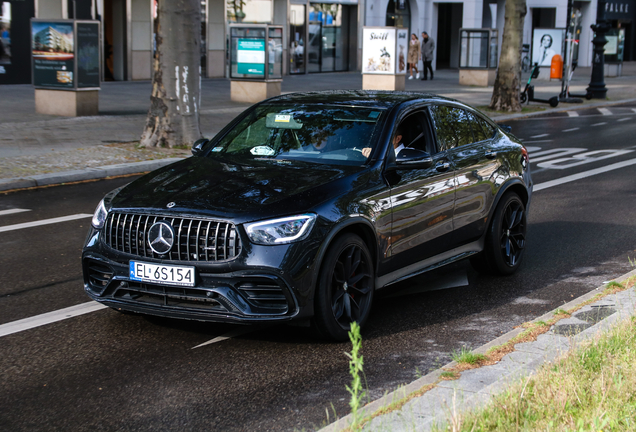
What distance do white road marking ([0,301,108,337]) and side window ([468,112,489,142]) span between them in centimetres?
343

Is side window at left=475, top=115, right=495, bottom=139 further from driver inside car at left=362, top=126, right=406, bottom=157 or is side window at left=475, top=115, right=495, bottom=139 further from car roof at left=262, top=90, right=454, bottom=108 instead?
driver inside car at left=362, top=126, right=406, bottom=157

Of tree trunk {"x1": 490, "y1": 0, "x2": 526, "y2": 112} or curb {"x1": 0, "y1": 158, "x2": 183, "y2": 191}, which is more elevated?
tree trunk {"x1": 490, "y1": 0, "x2": 526, "y2": 112}

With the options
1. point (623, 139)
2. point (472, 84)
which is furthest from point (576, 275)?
point (472, 84)

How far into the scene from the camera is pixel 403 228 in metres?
6.20

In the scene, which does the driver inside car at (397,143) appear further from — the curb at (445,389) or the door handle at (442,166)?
the curb at (445,389)

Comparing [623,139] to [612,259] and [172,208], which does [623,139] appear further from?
[172,208]

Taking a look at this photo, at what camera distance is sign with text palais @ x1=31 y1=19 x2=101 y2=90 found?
19031 millimetres

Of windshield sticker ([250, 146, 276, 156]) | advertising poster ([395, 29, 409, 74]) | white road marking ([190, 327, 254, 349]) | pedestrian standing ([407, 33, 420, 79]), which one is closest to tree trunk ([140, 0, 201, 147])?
windshield sticker ([250, 146, 276, 156])

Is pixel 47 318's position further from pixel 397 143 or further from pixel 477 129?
pixel 477 129

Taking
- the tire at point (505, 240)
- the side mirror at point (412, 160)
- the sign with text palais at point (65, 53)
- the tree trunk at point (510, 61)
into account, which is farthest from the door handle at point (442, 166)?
the tree trunk at point (510, 61)

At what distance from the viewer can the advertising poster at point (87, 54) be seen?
19.1 meters

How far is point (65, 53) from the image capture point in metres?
19.0

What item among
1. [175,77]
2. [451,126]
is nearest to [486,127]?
[451,126]

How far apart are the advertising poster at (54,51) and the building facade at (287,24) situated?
21 centimetres
